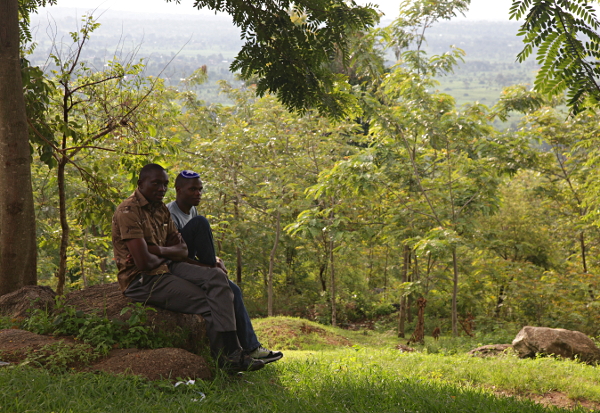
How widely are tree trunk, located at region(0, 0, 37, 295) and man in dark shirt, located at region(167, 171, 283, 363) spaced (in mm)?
1621

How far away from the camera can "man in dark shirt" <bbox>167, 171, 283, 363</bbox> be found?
4.54 meters

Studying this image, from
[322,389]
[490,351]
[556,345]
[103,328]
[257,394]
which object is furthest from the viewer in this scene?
[490,351]

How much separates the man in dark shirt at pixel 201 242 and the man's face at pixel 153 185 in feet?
1.49

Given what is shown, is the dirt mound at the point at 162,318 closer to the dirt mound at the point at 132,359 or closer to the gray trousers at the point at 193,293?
the gray trousers at the point at 193,293

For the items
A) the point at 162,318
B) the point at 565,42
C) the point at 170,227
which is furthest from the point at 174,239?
the point at 565,42

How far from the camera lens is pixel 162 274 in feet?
14.6

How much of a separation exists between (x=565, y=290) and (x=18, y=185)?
34.9 feet

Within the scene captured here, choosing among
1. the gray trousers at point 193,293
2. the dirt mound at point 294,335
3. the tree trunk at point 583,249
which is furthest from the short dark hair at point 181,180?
the tree trunk at point 583,249

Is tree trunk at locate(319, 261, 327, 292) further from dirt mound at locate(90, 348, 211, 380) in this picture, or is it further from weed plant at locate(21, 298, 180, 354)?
dirt mound at locate(90, 348, 211, 380)

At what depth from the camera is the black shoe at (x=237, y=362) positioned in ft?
13.8

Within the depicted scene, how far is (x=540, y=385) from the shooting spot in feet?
17.5

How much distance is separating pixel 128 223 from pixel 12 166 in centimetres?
180

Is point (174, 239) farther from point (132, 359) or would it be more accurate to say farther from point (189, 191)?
point (132, 359)

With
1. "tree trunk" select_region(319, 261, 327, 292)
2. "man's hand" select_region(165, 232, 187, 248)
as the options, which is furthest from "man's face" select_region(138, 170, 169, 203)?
"tree trunk" select_region(319, 261, 327, 292)
